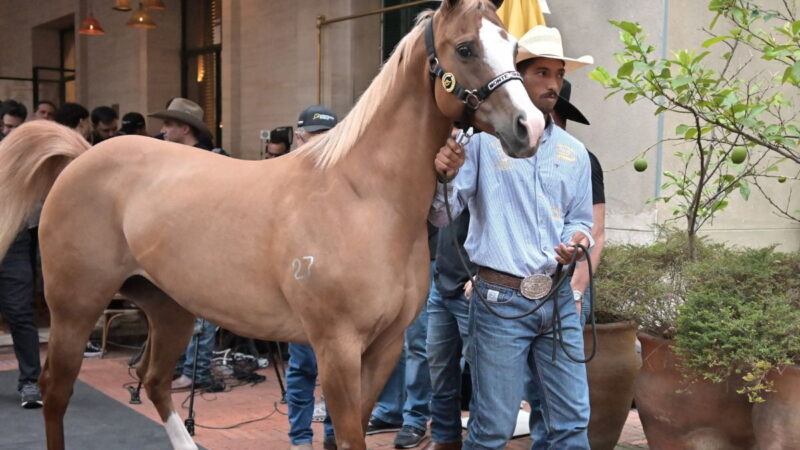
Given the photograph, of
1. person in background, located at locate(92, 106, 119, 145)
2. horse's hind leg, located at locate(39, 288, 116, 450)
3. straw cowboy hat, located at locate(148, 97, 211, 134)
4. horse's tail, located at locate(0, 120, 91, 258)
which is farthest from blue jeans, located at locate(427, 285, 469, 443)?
person in background, located at locate(92, 106, 119, 145)

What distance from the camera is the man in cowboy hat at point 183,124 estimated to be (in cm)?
571

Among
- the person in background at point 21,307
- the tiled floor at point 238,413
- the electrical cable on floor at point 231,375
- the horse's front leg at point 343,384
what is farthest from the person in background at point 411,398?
the person in background at point 21,307

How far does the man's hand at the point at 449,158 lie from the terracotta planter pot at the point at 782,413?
187 centimetres

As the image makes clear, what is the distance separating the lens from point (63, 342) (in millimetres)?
3777

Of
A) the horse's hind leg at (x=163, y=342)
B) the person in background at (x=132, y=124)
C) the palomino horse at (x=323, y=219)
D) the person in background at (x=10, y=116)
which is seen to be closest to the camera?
the palomino horse at (x=323, y=219)

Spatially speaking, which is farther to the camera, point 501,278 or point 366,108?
point 501,278

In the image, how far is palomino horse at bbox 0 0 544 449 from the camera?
2672mm

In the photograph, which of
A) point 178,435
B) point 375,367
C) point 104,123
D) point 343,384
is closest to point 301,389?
point 178,435

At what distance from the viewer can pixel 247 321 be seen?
3.13 m

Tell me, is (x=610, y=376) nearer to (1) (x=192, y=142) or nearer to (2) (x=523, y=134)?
(2) (x=523, y=134)

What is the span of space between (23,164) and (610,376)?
3.27m

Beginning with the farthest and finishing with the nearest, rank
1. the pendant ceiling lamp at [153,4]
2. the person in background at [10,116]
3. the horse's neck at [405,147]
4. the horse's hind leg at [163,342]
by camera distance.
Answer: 1. the pendant ceiling lamp at [153,4]
2. the person in background at [10,116]
3. the horse's hind leg at [163,342]
4. the horse's neck at [405,147]

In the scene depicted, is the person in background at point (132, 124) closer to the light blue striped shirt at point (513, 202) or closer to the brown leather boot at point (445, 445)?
the brown leather boot at point (445, 445)

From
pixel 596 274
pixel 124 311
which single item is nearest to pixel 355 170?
pixel 596 274
